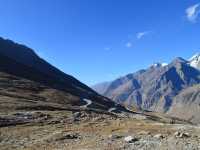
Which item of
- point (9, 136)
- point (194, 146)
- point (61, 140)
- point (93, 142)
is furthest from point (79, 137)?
point (194, 146)

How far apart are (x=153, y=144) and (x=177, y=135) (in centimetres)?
747

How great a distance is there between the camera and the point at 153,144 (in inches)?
1406

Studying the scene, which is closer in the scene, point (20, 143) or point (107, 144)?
point (107, 144)

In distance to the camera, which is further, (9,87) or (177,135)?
(9,87)

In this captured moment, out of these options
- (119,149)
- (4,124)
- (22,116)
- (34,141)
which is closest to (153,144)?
(119,149)

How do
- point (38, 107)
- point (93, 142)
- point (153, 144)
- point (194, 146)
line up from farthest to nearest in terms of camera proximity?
point (38, 107) < point (93, 142) < point (153, 144) < point (194, 146)

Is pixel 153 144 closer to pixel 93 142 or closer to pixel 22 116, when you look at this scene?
pixel 93 142

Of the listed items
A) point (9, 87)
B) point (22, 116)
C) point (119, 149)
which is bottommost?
point (119, 149)

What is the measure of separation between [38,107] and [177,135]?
76053 millimetres

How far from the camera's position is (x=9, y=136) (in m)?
50.2

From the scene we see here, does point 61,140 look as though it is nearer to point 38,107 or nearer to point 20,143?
point 20,143

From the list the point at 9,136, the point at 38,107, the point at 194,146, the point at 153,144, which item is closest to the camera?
the point at 194,146

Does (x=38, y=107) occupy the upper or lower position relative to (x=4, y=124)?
upper

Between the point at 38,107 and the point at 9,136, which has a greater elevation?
the point at 38,107
